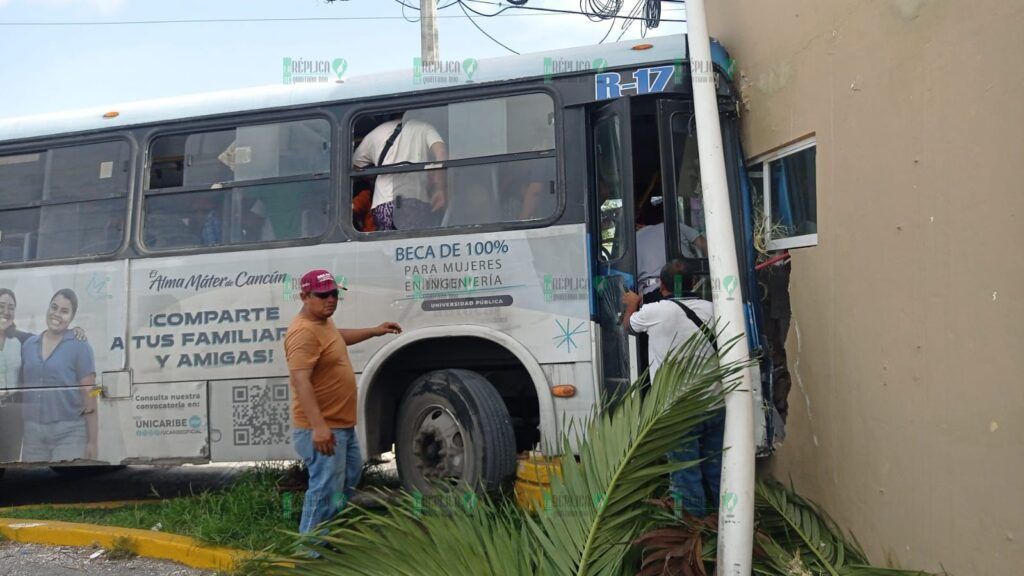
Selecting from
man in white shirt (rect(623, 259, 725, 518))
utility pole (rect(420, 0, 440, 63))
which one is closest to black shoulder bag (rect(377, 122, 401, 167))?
man in white shirt (rect(623, 259, 725, 518))

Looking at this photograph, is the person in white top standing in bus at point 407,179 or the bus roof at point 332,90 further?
the person in white top standing in bus at point 407,179

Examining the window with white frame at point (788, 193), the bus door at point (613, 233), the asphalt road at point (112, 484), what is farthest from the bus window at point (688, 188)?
the asphalt road at point (112, 484)

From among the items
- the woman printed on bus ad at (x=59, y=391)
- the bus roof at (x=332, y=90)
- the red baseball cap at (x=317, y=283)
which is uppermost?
the bus roof at (x=332, y=90)

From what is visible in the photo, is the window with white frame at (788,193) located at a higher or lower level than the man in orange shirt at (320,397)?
higher

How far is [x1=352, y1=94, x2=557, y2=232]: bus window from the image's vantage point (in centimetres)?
545

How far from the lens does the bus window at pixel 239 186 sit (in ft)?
19.4

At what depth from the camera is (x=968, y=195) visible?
11.6 feet

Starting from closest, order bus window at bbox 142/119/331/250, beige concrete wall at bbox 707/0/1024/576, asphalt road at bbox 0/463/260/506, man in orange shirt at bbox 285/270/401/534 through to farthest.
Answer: beige concrete wall at bbox 707/0/1024/576, man in orange shirt at bbox 285/270/401/534, bus window at bbox 142/119/331/250, asphalt road at bbox 0/463/260/506

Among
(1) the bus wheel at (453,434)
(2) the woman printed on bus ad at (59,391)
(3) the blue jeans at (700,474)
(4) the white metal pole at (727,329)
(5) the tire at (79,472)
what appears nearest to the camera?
(4) the white metal pole at (727,329)

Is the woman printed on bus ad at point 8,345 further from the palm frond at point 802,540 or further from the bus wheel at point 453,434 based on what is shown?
the palm frond at point 802,540

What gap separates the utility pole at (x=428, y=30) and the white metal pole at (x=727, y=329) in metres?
8.31

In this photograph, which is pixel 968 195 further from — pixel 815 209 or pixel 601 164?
pixel 601 164

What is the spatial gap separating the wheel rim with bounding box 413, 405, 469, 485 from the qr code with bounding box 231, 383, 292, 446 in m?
0.89

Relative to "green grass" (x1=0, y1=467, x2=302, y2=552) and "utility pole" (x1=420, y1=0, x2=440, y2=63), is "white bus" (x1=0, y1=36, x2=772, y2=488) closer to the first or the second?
"green grass" (x1=0, y1=467, x2=302, y2=552)
